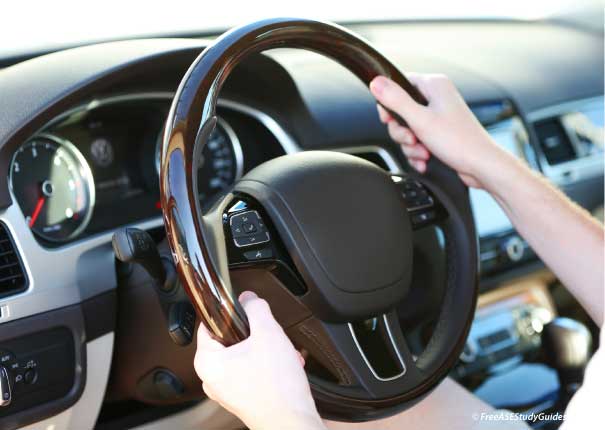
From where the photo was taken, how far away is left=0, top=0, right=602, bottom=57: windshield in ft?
5.14

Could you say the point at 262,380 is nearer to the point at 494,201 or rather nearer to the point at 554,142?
the point at 494,201

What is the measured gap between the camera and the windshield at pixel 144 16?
1567 mm

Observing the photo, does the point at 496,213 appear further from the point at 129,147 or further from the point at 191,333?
the point at 191,333

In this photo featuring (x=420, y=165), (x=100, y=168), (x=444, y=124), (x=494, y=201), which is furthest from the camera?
(x=494, y=201)

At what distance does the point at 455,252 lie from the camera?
133cm

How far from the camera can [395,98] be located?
124cm

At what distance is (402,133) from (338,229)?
33cm

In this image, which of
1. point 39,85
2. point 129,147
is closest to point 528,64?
point 129,147

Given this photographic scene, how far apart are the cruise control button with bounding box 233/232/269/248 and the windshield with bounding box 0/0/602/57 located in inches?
11.8

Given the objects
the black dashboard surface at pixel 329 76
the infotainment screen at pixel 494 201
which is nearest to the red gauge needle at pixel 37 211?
the black dashboard surface at pixel 329 76

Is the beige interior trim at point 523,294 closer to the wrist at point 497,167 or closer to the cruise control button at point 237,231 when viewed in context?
the wrist at point 497,167

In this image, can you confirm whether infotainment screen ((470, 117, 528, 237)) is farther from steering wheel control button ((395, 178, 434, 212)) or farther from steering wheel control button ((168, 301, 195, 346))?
steering wheel control button ((168, 301, 195, 346))

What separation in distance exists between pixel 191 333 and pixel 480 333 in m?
1.04

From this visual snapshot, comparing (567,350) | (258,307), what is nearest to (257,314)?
(258,307)
